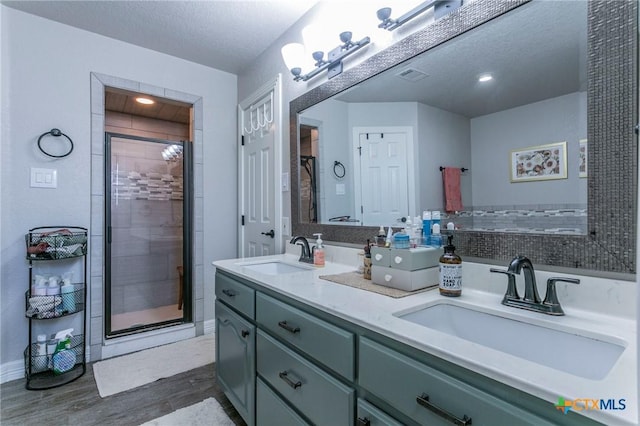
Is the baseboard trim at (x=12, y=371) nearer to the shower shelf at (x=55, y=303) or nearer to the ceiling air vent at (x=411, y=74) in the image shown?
the shower shelf at (x=55, y=303)

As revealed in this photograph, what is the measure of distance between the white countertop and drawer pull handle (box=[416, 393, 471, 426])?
0.11 metres

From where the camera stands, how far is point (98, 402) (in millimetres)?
1854

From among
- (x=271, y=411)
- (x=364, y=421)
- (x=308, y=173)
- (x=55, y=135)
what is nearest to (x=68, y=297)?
(x=55, y=135)

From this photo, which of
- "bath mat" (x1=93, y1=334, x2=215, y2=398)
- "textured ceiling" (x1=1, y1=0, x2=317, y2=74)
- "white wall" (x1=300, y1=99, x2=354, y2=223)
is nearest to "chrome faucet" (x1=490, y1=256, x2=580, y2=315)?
"white wall" (x1=300, y1=99, x2=354, y2=223)

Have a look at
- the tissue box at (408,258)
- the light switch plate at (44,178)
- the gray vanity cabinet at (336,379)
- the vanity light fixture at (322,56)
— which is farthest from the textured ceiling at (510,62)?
the light switch plate at (44,178)

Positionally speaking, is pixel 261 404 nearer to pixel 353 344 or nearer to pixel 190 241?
pixel 353 344

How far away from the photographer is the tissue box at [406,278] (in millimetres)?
1139

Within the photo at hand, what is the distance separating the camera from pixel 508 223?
3.64ft

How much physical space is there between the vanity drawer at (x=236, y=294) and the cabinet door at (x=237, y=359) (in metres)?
0.05

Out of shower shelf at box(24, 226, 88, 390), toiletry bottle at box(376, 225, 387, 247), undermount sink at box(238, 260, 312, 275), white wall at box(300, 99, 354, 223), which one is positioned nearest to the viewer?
toiletry bottle at box(376, 225, 387, 247)

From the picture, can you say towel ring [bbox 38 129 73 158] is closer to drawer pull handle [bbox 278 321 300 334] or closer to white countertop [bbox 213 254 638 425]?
white countertop [bbox 213 254 638 425]

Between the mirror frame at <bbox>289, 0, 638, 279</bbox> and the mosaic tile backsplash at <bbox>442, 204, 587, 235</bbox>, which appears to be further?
the mosaic tile backsplash at <bbox>442, 204, 587, 235</bbox>

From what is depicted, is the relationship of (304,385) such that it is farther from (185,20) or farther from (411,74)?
(185,20)

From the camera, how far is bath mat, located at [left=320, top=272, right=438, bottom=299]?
113 centimetres
